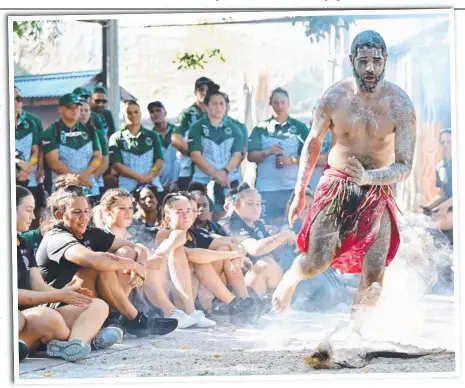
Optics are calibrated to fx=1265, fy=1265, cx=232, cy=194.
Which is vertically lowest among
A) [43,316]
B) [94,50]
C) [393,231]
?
[43,316]

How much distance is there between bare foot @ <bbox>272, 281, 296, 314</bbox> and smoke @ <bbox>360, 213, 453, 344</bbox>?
1.68 ft

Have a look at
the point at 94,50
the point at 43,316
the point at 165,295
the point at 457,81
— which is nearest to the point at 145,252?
the point at 165,295

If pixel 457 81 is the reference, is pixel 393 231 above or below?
below

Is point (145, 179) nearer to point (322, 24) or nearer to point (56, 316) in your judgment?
point (56, 316)

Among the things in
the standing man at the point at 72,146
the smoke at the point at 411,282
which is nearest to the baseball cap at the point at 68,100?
the standing man at the point at 72,146

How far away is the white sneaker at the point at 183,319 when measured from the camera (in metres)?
8.20

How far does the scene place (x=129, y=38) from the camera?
27.2 ft

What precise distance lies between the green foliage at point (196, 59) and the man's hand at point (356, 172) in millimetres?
1104

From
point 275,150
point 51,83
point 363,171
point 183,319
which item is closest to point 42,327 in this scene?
point 183,319

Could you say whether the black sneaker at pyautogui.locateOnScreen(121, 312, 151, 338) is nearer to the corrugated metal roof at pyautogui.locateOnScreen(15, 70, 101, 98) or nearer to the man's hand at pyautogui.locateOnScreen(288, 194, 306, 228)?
the man's hand at pyautogui.locateOnScreen(288, 194, 306, 228)

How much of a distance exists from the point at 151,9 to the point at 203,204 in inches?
52.0

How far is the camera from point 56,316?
7.82 metres

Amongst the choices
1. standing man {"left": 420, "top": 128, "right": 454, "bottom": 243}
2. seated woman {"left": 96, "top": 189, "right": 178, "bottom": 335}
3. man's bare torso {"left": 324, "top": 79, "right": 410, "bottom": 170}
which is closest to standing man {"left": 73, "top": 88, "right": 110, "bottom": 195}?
seated woman {"left": 96, "top": 189, "right": 178, "bottom": 335}
